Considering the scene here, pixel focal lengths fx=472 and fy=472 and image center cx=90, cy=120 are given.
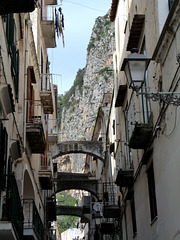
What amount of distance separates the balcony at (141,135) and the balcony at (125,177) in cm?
326

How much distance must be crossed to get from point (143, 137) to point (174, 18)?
4058 millimetres

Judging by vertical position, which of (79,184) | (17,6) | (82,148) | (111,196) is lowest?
(111,196)

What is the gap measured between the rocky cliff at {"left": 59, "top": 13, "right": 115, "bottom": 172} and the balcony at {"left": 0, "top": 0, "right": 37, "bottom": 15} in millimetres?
56774

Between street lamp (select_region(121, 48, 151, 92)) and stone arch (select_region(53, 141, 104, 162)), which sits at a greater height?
stone arch (select_region(53, 141, 104, 162))

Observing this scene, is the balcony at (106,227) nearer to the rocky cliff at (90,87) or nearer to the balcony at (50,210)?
the balcony at (50,210)

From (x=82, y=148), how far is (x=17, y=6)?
2370cm

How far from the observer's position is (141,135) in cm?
1234

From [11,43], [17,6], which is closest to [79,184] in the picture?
Answer: [11,43]

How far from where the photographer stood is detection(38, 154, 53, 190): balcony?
20625 millimetres

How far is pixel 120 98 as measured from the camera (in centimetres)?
1823

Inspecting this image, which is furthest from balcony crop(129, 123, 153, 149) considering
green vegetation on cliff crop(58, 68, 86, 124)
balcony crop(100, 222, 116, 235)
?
green vegetation on cliff crop(58, 68, 86, 124)

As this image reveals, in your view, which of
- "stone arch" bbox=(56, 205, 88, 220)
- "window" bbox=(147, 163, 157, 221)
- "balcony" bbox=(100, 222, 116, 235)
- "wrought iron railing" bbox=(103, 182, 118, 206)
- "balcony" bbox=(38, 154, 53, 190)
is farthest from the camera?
"stone arch" bbox=(56, 205, 88, 220)

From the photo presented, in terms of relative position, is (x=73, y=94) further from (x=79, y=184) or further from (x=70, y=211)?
(x=79, y=184)

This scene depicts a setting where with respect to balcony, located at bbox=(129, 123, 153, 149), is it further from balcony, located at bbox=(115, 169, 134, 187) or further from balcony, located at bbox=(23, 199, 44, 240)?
balcony, located at bbox=(23, 199, 44, 240)
